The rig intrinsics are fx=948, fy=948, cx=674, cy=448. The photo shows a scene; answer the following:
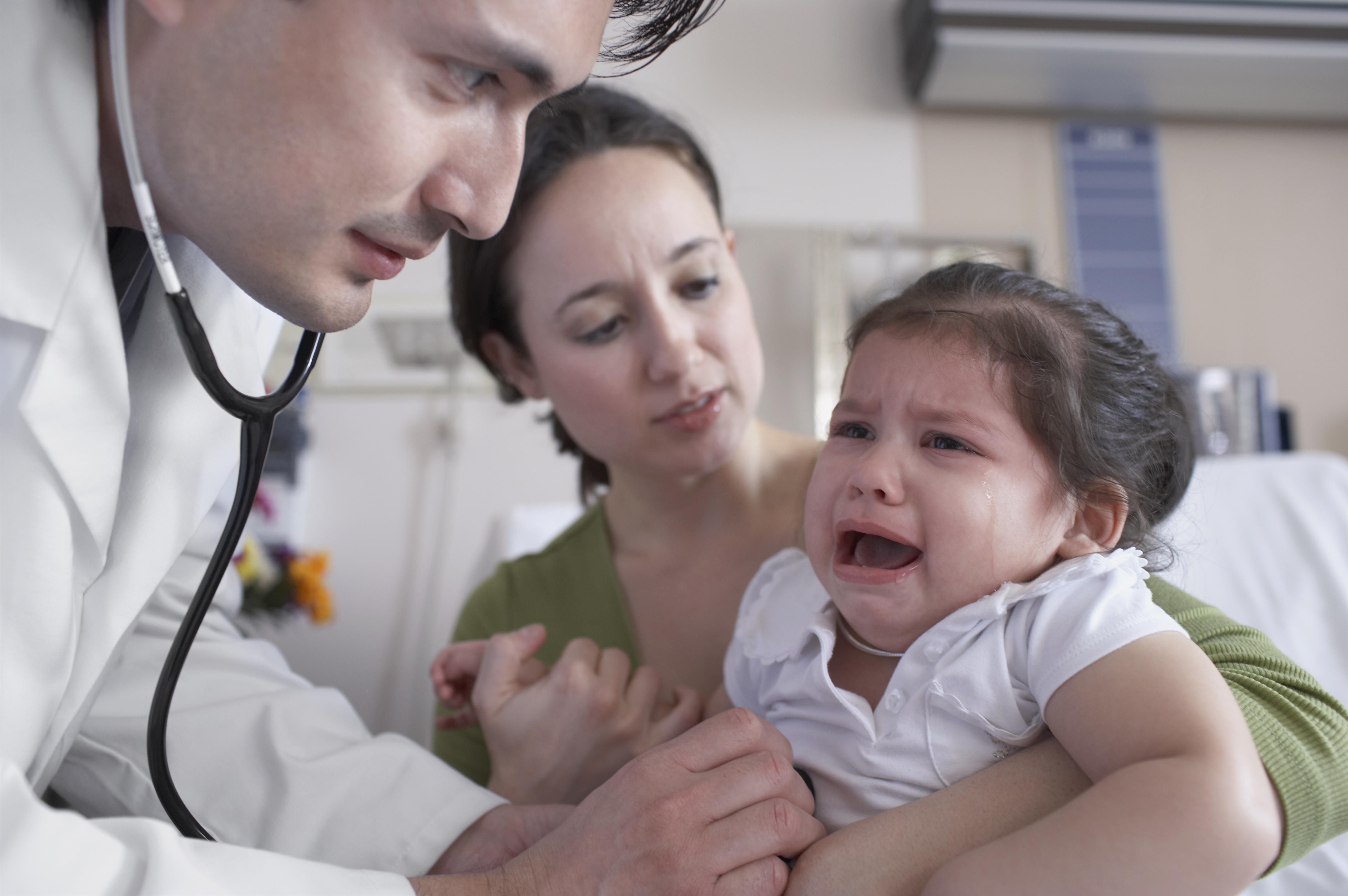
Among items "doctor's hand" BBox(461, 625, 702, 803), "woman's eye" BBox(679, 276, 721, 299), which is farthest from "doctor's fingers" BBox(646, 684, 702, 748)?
"woman's eye" BBox(679, 276, 721, 299)

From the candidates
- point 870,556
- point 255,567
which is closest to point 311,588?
point 255,567

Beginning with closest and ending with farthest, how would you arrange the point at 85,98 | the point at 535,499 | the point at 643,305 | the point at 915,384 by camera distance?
the point at 85,98
the point at 915,384
the point at 643,305
the point at 535,499

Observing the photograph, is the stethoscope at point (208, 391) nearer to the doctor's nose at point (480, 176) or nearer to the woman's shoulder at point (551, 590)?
the doctor's nose at point (480, 176)

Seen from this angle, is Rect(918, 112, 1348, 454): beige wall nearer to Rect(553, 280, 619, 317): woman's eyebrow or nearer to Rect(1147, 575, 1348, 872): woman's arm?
Rect(553, 280, 619, 317): woman's eyebrow

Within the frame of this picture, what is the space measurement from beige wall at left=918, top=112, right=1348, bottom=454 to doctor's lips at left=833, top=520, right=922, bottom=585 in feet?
6.78

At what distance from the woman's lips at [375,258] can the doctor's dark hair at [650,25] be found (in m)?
0.34

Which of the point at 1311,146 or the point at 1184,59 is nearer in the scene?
the point at 1184,59

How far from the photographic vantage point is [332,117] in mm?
762

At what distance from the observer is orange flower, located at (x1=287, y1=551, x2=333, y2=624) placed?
7.48 ft

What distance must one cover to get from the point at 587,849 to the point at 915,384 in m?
0.52

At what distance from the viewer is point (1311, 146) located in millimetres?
2881

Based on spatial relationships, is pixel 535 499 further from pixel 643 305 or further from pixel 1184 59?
pixel 1184 59

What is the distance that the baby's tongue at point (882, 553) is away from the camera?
904 mm

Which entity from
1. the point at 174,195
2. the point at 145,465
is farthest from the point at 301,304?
the point at 145,465
